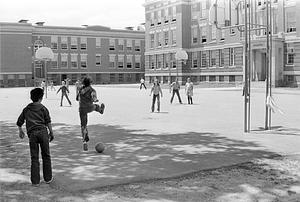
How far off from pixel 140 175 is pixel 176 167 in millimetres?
872

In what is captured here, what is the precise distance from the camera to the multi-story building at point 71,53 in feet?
260

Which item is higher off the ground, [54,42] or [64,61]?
[54,42]

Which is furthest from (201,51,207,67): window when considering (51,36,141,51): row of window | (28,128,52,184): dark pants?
(28,128,52,184): dark pants

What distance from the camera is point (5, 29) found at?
259 feet

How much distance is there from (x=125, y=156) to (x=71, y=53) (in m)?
77.8

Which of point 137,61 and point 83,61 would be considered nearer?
point 83,61

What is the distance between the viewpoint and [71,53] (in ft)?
279

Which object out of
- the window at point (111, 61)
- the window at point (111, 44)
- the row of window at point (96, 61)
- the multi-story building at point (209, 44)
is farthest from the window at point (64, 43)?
the multi-story building at point (209, 44)

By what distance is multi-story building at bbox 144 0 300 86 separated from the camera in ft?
156

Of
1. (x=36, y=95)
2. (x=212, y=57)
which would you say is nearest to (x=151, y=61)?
(x=212, y=57)

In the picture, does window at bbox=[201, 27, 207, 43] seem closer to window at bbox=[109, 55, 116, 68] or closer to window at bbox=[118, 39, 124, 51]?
window at bbox=[118, 39, 124, 51]

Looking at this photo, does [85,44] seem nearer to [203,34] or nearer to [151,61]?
[151,61]

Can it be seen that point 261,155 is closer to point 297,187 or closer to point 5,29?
point 297,187

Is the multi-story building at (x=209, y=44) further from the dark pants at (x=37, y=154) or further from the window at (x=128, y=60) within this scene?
the dark pants at (x=37, y=154)
